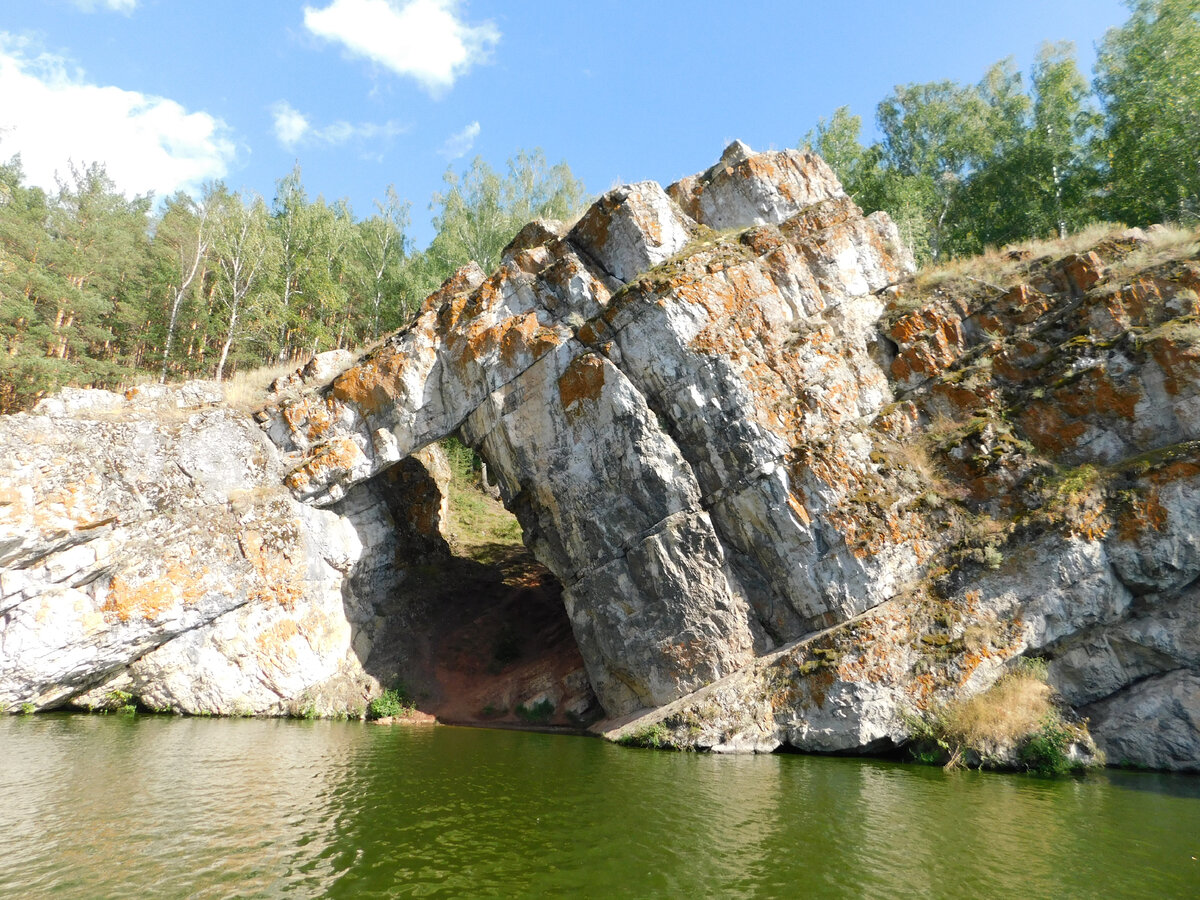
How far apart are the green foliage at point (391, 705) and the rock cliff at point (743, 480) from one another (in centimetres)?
172

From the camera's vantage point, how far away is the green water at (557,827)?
6938 mm

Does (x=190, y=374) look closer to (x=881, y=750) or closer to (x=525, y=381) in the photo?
(x=525, y=381)

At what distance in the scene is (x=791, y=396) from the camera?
18.3 meters

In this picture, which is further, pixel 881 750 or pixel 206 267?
pixel 206 267

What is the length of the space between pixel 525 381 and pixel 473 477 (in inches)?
640

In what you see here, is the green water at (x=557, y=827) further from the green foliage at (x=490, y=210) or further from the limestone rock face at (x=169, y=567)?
the green foliage at (x=490, y=210)

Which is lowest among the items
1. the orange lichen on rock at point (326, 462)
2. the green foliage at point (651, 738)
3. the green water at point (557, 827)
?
the green water at point (557, 827)

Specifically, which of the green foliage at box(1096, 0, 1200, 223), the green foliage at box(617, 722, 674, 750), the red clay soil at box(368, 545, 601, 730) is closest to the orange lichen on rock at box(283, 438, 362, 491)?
the red clay soil at box(368, 545, 601, 730)

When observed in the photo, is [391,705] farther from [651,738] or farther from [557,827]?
[557,827]

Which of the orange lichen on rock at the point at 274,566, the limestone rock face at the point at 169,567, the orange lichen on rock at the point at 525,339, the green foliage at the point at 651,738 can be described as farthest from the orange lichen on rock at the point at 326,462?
the green foliage at the point at 651,738

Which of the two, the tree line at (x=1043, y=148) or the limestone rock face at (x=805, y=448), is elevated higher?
the tree line at (x=1043, y=148)

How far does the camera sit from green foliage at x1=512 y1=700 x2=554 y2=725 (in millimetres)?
20766

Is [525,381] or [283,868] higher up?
[525,381]

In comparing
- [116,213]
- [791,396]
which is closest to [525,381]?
[791,396]
